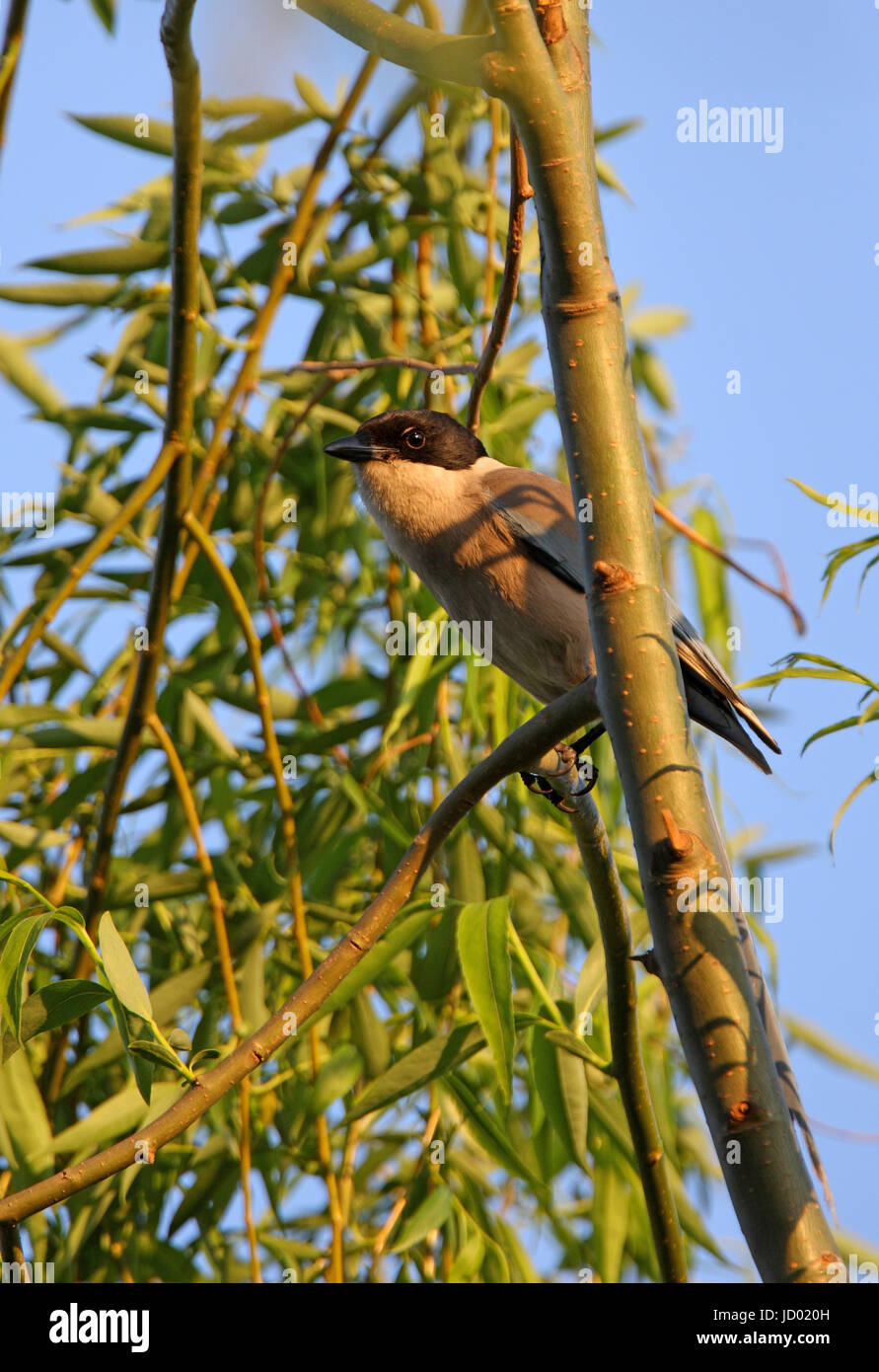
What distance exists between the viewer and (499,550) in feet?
7.96

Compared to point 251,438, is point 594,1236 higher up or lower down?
lower down

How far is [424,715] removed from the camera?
2262 millimetres

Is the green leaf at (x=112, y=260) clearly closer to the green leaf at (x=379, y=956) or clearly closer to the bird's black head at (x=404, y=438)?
the bird's black head at (x=404, y=438)

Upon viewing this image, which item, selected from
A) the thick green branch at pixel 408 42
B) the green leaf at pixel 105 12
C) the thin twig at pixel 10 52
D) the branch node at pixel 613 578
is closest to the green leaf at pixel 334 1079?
the branch node at pixel 613 578

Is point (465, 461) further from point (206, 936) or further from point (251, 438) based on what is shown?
point (206, 936)

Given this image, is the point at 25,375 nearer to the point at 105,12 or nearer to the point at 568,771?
the point at 105,12

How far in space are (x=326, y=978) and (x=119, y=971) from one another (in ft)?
0.66

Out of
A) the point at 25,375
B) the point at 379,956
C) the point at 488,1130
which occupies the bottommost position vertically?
the point at 488,1130

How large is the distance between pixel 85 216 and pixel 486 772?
1.88 metres

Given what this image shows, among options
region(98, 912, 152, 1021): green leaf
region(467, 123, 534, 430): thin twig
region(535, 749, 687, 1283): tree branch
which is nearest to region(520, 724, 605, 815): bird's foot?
region(535, 749, 687, 1283): tree branch

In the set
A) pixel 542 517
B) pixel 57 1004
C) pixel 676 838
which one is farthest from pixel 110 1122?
pixel 542 517
